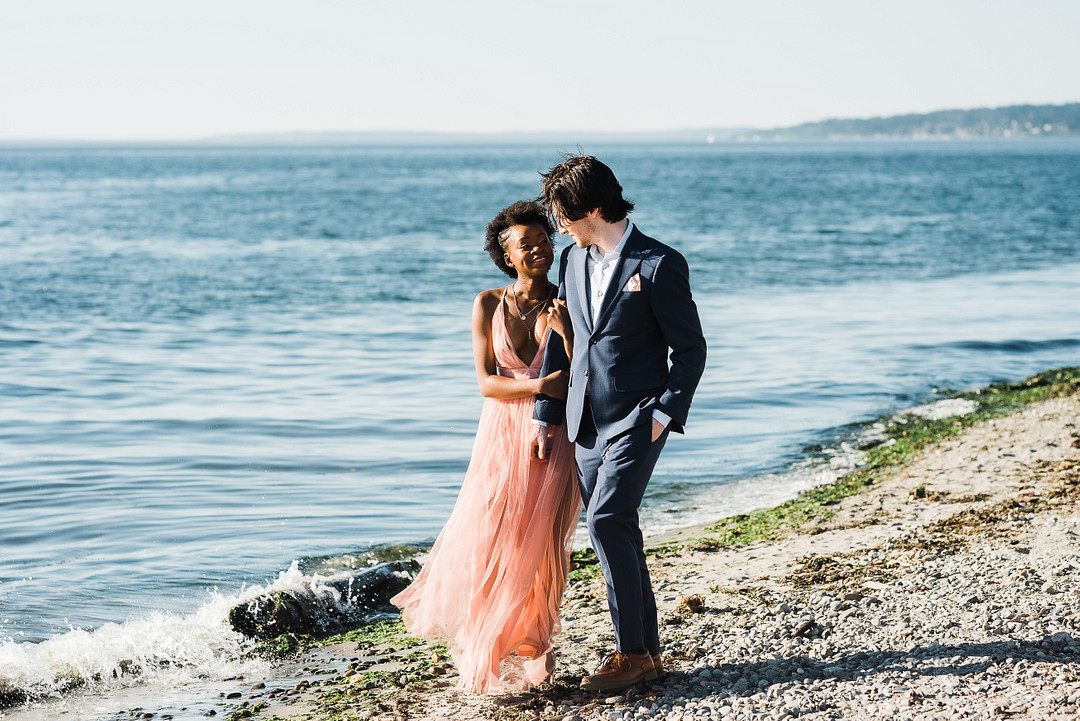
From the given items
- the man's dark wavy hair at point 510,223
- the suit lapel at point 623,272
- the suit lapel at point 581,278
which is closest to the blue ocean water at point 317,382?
the man's dark wavy hair at point 510,223

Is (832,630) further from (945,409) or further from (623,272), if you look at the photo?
(945,409)

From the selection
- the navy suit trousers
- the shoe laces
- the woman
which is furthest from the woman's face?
the shoe laces

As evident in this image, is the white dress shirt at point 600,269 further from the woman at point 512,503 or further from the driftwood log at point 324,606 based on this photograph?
the driftwood log at point 324,606

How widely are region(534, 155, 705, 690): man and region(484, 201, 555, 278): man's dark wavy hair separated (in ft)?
0.36

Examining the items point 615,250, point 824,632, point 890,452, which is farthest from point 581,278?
point 890,452

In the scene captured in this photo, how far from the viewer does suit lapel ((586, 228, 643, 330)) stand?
13.8 ft

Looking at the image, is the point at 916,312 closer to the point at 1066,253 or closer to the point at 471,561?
the point at 1066,253

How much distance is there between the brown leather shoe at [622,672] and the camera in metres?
4.51

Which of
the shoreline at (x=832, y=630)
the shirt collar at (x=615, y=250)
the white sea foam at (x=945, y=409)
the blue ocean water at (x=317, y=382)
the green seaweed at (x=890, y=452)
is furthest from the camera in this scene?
the white sea foam at (x=945, y=409)

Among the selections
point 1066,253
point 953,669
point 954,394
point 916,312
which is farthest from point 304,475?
Answer: point 1066,253

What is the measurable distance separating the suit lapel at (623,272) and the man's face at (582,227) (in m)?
0.16

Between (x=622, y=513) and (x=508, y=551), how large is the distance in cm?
66

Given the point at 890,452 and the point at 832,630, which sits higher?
the point at 832,630

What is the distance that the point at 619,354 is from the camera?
4.25m
